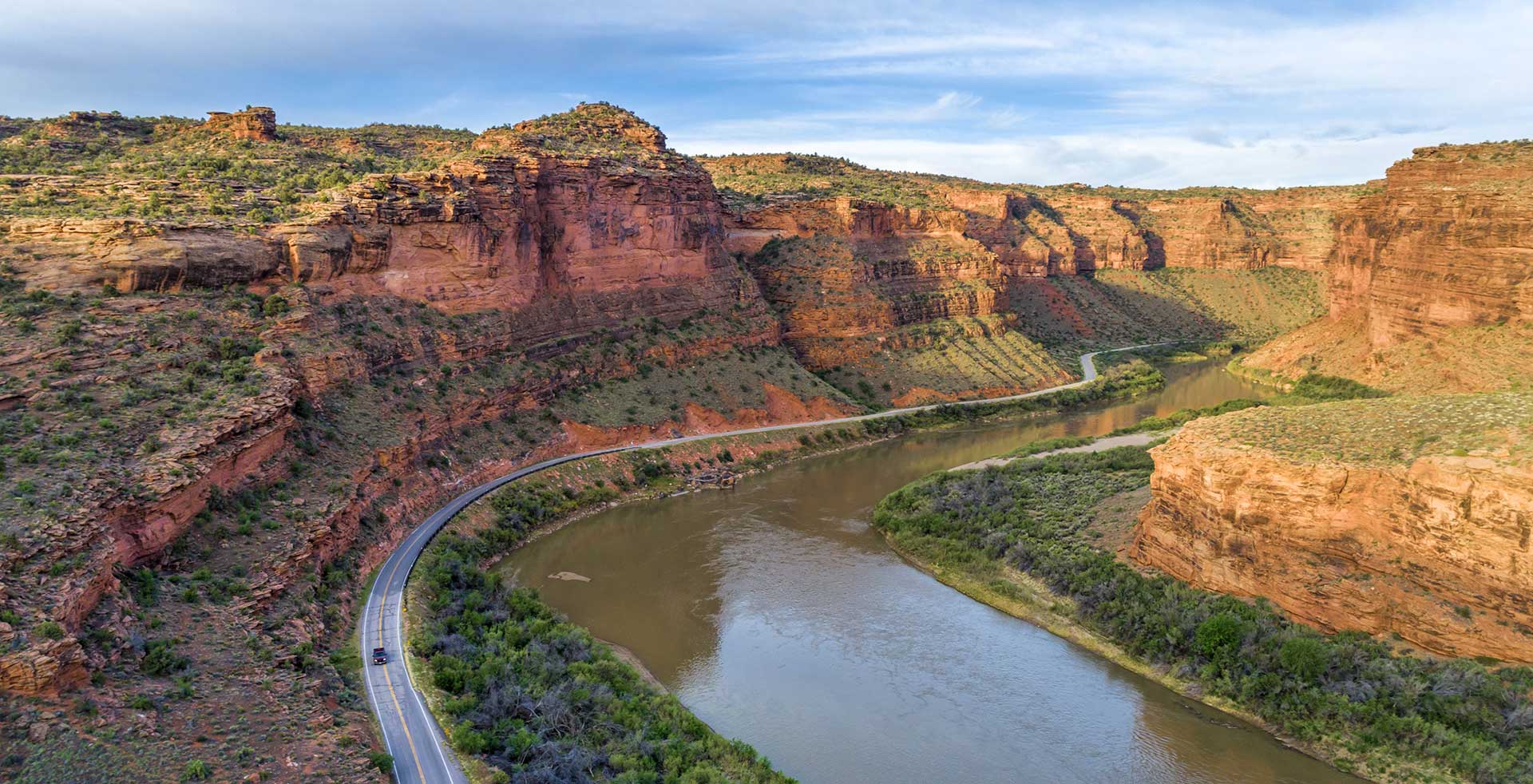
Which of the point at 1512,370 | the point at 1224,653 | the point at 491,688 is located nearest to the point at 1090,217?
the point at 1512,370

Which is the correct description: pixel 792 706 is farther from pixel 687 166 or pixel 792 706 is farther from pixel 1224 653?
pixel 687 166

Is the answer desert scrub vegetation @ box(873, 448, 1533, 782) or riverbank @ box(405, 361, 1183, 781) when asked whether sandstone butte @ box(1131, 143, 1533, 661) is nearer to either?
desert scrub vegetation @ box(873, 448, 1533, 782)

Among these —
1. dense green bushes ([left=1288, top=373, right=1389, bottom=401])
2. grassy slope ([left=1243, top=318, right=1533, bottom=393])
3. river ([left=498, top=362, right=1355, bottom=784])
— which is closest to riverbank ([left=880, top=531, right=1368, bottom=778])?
river ([left=498, top=362, right=1355, bottom=784])

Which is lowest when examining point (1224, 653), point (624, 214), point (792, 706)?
point (792, 706)

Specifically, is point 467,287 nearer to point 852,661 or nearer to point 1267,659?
point 852,661

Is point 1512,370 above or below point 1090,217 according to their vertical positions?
below

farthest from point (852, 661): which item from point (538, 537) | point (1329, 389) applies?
point (1329, 389)
